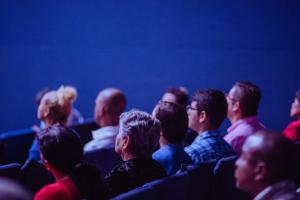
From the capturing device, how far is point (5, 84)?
8.88 meters

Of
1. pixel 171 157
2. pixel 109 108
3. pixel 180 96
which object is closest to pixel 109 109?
pixel 109 108

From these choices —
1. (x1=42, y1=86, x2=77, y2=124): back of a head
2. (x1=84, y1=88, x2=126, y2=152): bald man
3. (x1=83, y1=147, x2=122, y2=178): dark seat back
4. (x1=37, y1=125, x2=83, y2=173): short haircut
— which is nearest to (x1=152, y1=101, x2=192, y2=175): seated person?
(x1=83, y1=147, x2=122, y2=178): dark seat back

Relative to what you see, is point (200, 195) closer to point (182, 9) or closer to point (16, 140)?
point (16, 140)

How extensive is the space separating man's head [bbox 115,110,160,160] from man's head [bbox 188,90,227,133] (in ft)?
2.29

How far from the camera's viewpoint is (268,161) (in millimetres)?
2471

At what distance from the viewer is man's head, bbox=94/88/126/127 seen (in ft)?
16.9

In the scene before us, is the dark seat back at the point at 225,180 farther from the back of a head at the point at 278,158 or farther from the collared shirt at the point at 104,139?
the collared shirt at the point at 104,139

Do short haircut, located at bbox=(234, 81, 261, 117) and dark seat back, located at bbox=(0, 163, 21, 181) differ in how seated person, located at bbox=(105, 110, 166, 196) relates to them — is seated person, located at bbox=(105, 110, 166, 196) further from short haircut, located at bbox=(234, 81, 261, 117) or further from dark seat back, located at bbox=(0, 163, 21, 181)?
short haircut, located at bbox=(234, 81, 261, 117)

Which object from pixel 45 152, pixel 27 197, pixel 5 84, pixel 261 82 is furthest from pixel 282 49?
pixel 27 197

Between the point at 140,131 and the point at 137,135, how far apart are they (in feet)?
0.10

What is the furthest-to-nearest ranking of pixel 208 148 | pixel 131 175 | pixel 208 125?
1. pixel 208 125
2. pixel 208 148
3. pixel 131 175

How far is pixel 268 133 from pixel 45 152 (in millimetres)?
1138

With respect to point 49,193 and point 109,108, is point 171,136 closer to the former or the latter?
point 49,193

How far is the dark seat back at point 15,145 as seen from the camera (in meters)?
5.19
